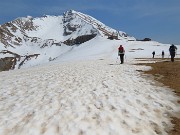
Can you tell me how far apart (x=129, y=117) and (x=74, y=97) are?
12.4 ft

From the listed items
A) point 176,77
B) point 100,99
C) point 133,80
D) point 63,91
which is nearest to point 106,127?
point 100,99

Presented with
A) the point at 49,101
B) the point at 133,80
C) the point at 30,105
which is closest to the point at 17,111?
the point at 30,105

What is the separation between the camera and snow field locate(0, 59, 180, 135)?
33.8 feet

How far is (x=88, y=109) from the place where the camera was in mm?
12297

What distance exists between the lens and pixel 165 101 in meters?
13.8

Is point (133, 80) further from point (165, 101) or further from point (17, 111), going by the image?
point (17, 111)

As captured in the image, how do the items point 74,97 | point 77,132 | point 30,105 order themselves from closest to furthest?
point 77,132, point 30,105, point 74,97

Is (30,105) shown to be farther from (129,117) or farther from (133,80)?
(133,80)

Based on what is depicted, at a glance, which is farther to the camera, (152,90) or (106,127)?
(152,90)

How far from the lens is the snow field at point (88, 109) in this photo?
1030 cm

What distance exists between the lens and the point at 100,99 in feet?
45.8

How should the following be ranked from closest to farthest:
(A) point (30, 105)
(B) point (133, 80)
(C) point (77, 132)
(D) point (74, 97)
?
(C) point (77, 132) → (A) point (30, 105) → (D) point (74, 97) → (B) point (133, 80)

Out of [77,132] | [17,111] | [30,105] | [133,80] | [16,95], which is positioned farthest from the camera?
[133,80]

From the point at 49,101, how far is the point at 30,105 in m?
0.96
